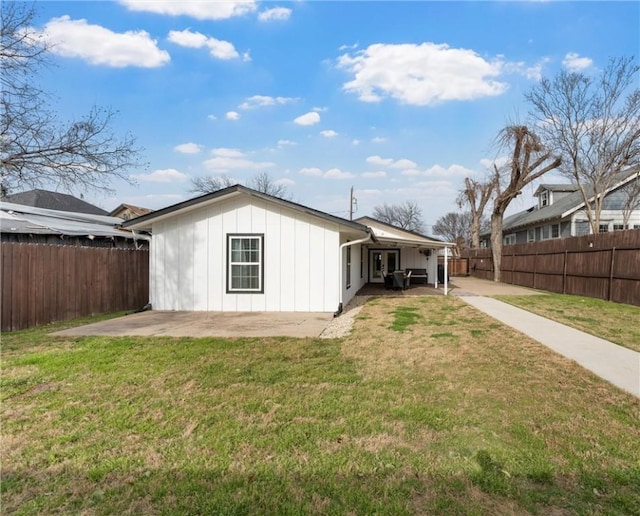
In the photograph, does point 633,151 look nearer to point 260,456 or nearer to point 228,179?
point 260,456

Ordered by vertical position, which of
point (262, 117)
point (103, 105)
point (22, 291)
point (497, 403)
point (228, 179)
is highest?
point (228, 179)

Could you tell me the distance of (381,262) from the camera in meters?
21.4

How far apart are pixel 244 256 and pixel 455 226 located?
49.9m

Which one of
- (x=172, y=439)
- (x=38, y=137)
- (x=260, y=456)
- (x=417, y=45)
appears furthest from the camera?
(x=417, y=45)

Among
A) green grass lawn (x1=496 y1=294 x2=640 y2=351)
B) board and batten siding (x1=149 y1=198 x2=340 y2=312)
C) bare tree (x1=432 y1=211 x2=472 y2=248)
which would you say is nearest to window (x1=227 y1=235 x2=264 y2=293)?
board and batten siding (x1=149 y1=198 x2=340 y2=312)

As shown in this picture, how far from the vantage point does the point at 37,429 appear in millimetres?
3197

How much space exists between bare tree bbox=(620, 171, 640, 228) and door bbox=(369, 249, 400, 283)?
13.3 m

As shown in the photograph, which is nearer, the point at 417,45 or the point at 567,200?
the point at 417,45

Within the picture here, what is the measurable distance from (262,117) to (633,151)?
55.8 feet

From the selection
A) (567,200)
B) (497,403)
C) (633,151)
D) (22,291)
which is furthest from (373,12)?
(567,200)

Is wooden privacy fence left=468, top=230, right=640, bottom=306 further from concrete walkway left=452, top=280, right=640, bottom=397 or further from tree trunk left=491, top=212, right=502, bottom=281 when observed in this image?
concrete walkway left=452, top=280, right=640, bottom=397

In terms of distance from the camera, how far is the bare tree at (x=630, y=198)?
20.9 meters

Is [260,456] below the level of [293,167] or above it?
below

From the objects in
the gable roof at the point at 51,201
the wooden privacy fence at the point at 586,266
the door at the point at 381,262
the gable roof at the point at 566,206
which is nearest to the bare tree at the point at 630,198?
the gable roof at the point at 566,206
